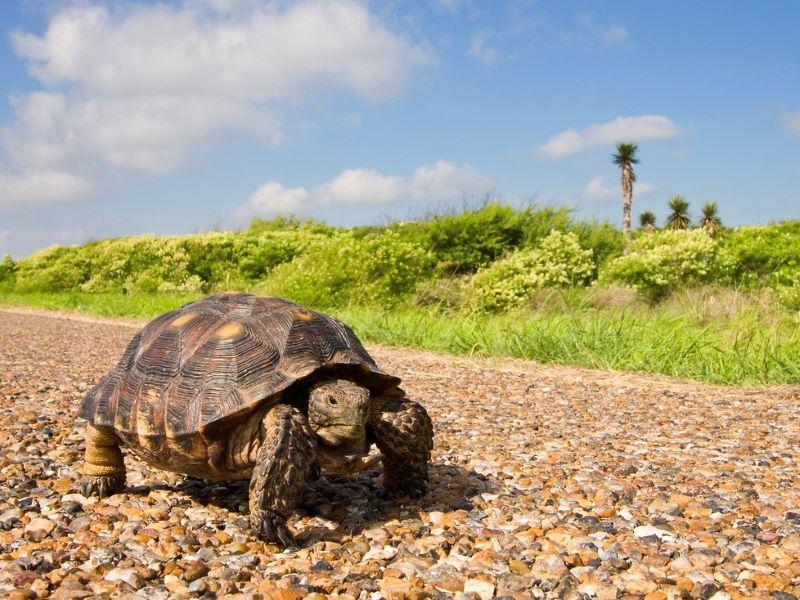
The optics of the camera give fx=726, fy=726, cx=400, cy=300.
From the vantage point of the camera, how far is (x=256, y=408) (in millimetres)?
3334

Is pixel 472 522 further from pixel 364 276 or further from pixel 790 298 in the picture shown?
pixel 790 298

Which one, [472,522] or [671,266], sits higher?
[671,266]

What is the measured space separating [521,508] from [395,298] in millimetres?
12306

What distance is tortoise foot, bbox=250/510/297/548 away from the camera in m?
3.09

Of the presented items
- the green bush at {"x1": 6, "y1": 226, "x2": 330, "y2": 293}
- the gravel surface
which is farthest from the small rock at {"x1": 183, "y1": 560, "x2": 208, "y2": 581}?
the green bush at {"x1": 6, "y1": 226, "x2": 330, "y2": 293}

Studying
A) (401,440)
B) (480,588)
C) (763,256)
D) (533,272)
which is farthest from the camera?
(763,256)

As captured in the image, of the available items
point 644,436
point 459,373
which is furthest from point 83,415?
point 459,373

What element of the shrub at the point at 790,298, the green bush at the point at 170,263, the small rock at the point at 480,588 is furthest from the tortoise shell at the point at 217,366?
the green bush at the point at 170,263

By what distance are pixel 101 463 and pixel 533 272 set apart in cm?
1246

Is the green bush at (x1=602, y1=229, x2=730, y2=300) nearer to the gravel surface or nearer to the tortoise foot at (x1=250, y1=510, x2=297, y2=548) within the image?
the gravel surface

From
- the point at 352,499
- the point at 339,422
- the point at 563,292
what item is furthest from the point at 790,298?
the point at 339,422

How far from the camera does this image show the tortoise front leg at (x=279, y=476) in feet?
10.1

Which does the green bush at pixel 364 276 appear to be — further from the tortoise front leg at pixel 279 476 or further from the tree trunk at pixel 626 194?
the tree trunk at pixel 626 194

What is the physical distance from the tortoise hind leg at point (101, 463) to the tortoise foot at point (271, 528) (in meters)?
1.16
